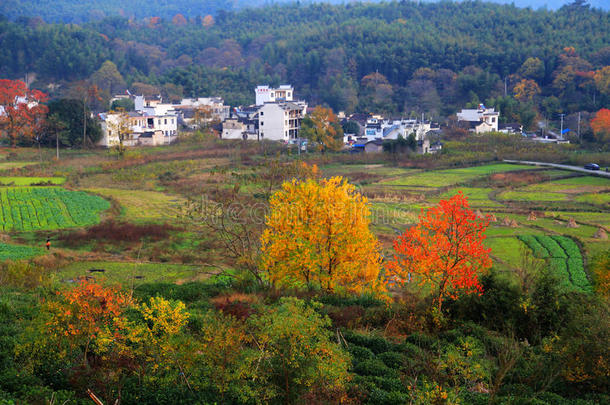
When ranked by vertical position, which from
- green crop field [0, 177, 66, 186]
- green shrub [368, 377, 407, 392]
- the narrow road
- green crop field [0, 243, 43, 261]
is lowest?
green shrub [368, 377, 407, 392]

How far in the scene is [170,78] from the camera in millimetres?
83562

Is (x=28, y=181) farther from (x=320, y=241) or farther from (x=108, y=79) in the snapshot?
(x=108, y=79)

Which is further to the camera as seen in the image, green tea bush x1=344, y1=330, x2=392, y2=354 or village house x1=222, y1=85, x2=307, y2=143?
village house x1=222, y1=85, x2=307, y2=143

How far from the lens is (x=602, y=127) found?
177ft

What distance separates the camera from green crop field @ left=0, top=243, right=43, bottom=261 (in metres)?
22.3

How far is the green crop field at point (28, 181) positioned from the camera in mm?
37653

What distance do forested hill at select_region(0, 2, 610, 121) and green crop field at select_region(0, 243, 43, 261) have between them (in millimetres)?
55755

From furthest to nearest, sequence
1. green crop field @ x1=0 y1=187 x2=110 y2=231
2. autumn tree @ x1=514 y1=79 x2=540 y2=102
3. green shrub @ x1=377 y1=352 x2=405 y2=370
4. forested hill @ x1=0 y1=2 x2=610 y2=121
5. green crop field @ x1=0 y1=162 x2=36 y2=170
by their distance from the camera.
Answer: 1. forested hill @ x1=0 y1=2 x2=610 y2=121
2. autumn tree @ x1=514 y1=79 x2=540 y2=102
3. green crop field @ x1=0 y1=162 x2=36 y2=170
4. green crop field @ x1=0 y1=187 x2=110 y2=231
5. green shrub @ x1=377 y1=352 x2=405 y2=370

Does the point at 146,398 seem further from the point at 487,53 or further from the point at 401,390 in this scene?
the point at 487,53

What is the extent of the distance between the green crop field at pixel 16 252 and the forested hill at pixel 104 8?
132 meters

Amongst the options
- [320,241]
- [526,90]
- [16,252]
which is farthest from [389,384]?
[526,90]

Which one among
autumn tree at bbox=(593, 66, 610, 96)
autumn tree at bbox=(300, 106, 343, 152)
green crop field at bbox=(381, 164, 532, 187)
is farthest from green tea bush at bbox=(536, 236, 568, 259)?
autumn tree at bbox=(593, 66, 610, 96)

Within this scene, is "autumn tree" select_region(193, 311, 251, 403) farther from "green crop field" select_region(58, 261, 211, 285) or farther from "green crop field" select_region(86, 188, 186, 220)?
"green crop field" select_region(86, 188, 186, 220)

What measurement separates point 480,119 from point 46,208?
46.5 meters
